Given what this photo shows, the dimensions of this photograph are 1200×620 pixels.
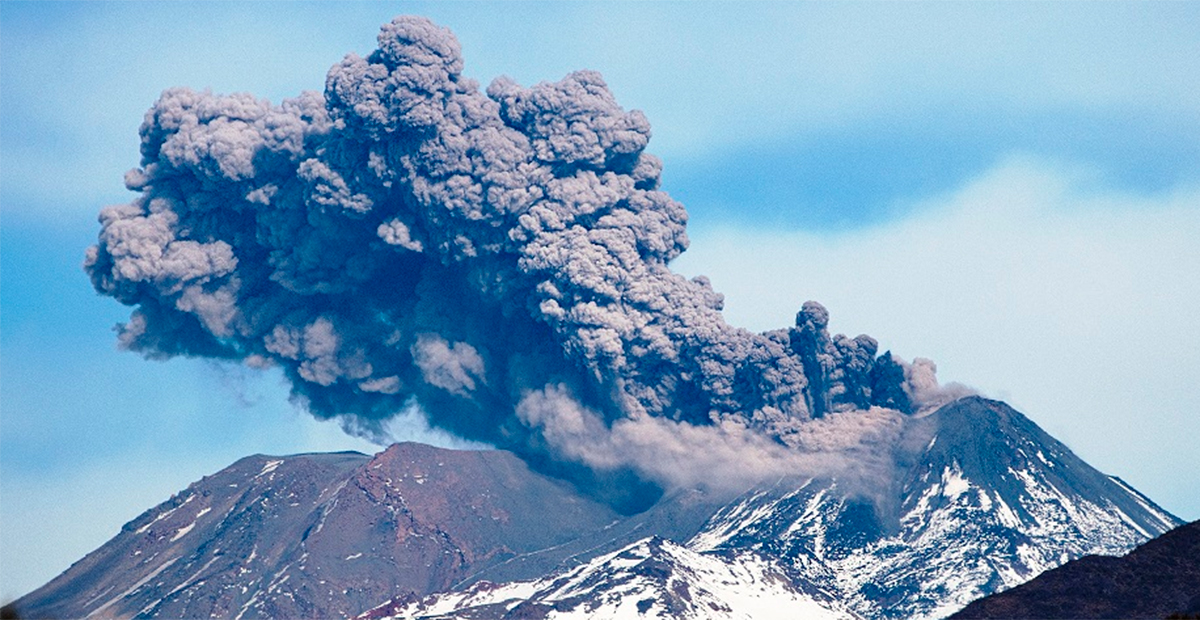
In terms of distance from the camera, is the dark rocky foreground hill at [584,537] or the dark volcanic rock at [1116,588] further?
the dark rocky foreground hill at [584,537]

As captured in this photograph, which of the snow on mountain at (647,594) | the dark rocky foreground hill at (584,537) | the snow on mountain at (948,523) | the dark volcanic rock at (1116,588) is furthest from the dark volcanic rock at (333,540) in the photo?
the dark volcanic rock at (1116,588)

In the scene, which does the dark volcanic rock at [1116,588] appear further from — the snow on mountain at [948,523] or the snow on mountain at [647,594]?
the snow on mountain at [948,523]

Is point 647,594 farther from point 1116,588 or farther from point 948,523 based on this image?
point 1116,588

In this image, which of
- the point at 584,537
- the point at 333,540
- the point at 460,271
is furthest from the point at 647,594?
the point at 460,271

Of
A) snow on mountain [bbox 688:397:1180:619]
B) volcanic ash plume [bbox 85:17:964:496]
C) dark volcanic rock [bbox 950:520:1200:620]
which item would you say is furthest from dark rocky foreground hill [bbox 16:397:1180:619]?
dark volcanic rock [bbox 950:520:1200:620]

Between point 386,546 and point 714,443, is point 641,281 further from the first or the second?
point 386,546

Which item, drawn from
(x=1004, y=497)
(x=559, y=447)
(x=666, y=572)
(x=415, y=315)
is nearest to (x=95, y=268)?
(x=415, y=315)
